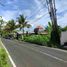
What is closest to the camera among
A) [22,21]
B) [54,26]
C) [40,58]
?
[40,58]

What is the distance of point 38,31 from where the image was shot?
336 ft

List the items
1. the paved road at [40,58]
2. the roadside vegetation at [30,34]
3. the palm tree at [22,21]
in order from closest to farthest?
1. the paved road at [40,58]
2. the roadside vegetation at [30,34]
3. the palm tree at [22,21]

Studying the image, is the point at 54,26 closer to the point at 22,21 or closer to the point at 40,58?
the point at 40,58

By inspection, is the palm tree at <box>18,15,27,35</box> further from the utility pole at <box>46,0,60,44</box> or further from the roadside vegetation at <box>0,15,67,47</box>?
the utility pole at <box>46,0,60,44</box>

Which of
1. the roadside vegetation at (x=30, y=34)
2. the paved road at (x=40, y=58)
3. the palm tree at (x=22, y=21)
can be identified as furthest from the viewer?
the palm tree at (x=22, y=21)

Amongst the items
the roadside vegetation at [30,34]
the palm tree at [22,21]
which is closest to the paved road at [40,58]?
the roadside vegetation at [30,34]

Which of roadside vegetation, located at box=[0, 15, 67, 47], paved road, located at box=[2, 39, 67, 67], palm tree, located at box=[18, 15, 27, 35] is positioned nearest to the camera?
paved road, located at box=[2, 39, 67, 67]

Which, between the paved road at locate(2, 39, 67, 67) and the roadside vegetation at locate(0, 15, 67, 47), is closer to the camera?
the paved road at locate(2, 39, 67, 67)

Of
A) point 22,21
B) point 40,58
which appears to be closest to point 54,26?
point 40,58

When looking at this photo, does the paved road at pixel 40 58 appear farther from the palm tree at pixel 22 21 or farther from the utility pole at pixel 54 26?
the palm tree at pixel 22 21

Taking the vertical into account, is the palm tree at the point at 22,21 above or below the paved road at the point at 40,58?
above

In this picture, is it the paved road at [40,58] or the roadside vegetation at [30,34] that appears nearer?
the paved road at [40,58]

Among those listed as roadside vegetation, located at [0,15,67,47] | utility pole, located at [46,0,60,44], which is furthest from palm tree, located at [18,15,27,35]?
utility pole, located at [46,0,60,44]

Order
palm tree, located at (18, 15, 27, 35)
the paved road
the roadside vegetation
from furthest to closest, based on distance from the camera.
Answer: palm tree, located at (18, 15, 27, 35) → the roadside vegetation → the paved road
